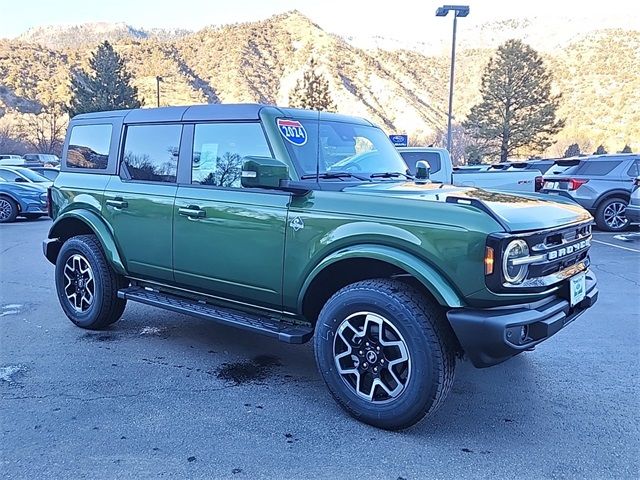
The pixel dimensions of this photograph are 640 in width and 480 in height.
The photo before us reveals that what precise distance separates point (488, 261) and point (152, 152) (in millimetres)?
Result: 2993

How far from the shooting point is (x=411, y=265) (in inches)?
125

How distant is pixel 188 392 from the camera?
381 centimetres

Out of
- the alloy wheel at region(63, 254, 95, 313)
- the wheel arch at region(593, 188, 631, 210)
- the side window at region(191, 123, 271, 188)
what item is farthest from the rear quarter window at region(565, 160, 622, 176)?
the alloy wheel at region(63, 254, 95, 313)

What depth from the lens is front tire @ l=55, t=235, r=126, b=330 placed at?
493 cm

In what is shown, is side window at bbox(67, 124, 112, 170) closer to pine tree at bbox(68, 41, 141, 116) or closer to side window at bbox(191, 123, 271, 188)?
side window at bbox(191, 123, 271, 188)

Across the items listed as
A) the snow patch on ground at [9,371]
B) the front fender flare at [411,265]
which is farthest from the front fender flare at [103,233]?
the front fender flare at [411,265]

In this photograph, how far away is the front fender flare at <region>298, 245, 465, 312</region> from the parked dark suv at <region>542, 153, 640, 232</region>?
10391 mm

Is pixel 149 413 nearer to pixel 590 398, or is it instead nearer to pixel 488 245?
pixel 488 245

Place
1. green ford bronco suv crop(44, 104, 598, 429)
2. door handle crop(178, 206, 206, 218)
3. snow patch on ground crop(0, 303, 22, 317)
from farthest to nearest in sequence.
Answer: snow patch on ground crop(0, 303, 22, 317), door handle crop(178, 206, 206, 218), green ford bronco suv crop(44, 104, 598, 429)

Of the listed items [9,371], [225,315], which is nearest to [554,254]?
[225,315]

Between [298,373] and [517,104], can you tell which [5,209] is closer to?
[298,373]

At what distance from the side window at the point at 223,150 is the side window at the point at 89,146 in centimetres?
119

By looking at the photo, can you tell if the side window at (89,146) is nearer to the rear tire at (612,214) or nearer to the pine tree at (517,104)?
the rear tire at (612,214)

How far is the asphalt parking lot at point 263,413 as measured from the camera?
9.63 ft
